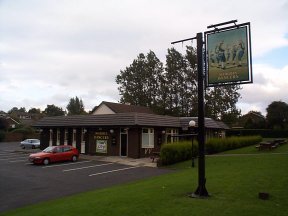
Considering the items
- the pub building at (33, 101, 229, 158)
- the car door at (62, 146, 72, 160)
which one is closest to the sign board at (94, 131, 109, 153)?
the pub building at (33, 101, 229, 158)

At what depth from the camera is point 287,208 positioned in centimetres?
856

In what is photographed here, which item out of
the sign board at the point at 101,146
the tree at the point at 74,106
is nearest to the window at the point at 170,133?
the sign board at the point at 101,146

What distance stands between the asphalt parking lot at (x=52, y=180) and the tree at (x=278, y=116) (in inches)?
1889

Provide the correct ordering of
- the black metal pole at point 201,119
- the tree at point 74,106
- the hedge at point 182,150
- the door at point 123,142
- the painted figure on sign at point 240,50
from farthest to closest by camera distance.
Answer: the tree at point 74,106
the door at point 123,142
the hedge at point 182,150
the black metal pole at point 201,119
the painted figure on sign at point 240,50

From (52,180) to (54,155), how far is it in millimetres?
8826

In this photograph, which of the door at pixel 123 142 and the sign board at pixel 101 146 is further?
the sign board at pixel 101 146

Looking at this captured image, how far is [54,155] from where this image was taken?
27.4 metres

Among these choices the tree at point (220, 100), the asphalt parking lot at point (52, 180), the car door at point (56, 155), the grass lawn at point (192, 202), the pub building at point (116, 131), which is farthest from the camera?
the tree at point (220, 100)

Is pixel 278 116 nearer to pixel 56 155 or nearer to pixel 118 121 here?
pixel 118 121

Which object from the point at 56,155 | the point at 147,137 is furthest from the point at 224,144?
the point at 56,155

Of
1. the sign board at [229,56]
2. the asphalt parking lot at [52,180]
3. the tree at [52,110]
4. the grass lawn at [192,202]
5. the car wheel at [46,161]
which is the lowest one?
the asphalt parking lot at [52,180]

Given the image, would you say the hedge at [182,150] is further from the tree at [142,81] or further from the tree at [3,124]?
the tree at [3,124]

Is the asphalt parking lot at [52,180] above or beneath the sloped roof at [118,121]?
beneath

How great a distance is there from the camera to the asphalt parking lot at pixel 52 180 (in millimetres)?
14328
